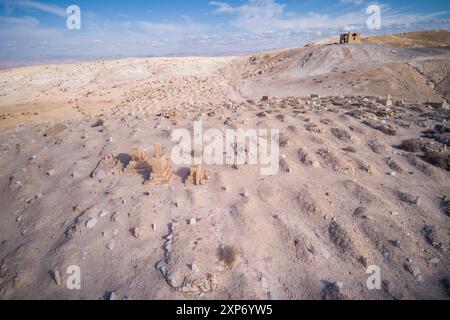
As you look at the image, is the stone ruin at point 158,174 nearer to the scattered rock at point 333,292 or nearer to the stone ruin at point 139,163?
the stone ruin at point 139,163

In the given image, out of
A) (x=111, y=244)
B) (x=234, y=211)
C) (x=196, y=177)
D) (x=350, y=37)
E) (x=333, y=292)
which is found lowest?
A: (x=333, y=292)

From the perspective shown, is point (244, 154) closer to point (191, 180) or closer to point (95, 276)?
Answer: point (191, 180)

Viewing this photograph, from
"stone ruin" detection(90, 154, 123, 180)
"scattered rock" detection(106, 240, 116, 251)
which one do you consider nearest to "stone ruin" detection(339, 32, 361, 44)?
"stone ruin" detection(90, 154, 123, 180)

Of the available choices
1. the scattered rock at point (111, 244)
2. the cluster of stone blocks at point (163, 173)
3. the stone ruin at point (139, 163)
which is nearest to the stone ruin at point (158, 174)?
the cluster of stone blocks at point (163, 173)

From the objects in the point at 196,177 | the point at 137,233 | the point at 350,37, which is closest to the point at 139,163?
the point at 196,177

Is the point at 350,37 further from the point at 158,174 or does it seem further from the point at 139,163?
the point at 158,174

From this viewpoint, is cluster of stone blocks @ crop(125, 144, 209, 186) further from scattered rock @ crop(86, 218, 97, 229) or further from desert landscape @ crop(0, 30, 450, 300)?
A: scattered rock @ crop(86, 218, 97, 229)

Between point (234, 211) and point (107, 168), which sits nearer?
point (234, 211)

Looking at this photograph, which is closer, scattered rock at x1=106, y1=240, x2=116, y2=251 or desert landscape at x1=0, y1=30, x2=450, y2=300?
desert landscape at x1=0, y1=30, x2=450, y2=300
